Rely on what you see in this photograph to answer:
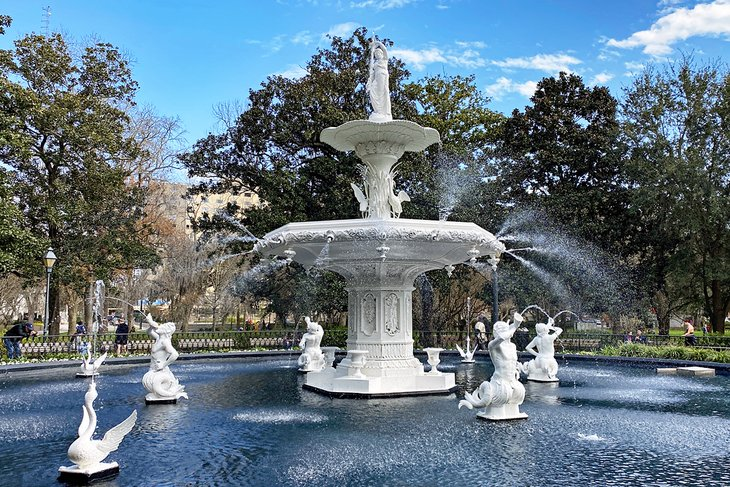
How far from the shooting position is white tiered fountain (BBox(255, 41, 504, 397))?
11.8 m

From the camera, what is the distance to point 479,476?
6.63 meters

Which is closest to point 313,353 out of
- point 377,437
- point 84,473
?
point 377,437

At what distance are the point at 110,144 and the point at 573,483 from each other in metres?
24.9

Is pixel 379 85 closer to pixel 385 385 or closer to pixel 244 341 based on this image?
pixel 385 385

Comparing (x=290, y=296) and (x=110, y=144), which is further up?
(x=110, y=144)

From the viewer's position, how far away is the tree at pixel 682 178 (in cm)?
2919

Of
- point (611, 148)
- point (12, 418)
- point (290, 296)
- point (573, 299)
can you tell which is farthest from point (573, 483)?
point (290, 296)

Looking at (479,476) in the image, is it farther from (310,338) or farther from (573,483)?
(310,338)

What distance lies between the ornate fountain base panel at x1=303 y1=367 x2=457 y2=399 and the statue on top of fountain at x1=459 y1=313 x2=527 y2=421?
290 cm

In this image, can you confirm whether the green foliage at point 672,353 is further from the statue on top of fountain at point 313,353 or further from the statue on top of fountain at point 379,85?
the statue on top of fountain at point 379,85

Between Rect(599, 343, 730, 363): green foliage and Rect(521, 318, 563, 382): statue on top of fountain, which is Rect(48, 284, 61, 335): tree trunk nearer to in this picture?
Rect(521, 318, 563, 382): statue on top of fountain

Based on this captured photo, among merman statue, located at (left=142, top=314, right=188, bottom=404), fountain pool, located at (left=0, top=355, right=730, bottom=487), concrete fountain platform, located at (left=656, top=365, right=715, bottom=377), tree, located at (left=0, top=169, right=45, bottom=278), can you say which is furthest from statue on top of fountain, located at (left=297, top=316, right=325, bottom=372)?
tree, located at (left=0, top=169, right=45, bottom=278)

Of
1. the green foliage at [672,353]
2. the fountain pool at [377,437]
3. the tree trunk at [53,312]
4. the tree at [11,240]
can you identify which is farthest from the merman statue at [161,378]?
the tree trunk at [53,312]

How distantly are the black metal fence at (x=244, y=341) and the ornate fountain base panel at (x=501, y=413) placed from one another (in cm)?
1209
